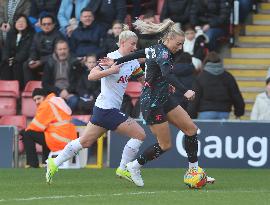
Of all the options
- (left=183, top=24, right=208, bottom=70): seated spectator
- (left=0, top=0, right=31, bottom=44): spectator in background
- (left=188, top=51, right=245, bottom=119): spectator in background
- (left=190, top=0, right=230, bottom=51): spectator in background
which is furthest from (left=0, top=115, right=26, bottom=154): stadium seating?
(left=190, top=0, right=230, bottom=51): spectator in background

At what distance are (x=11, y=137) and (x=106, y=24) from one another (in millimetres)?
3848

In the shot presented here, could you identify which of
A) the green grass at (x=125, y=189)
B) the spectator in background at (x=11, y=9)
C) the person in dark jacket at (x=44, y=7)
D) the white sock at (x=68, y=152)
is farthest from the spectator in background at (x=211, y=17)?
the white sock at (x=68, y=152)

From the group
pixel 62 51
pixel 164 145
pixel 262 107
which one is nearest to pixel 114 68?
pixel 164 145

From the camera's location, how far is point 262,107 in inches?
742

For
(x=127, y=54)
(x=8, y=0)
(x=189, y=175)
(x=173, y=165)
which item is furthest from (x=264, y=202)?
(x=8, y=0)

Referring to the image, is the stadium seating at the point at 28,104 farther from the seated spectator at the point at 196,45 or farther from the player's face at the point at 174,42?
the player's face at the point at 174,42

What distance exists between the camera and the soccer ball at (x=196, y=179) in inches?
527

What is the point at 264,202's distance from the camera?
11812 mm

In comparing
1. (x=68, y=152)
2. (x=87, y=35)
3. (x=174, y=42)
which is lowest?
(x=68, y=152)

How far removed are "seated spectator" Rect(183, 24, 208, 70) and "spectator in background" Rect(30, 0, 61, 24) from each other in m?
2.72

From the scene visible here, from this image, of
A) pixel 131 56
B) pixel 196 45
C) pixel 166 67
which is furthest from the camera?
pixel 196 45

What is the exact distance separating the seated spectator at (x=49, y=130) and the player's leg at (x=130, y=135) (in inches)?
142

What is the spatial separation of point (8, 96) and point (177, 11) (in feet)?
11.8

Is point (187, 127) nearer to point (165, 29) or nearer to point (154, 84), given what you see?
point (154, 84)
